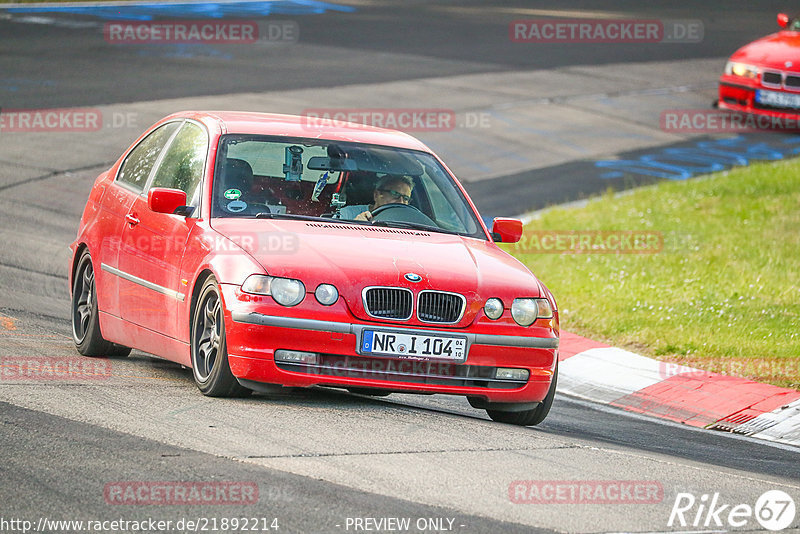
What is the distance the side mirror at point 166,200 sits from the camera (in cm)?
775

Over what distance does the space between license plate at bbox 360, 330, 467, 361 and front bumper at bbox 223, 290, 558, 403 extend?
0.03 m

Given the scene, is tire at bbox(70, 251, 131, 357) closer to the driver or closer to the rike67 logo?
the driver

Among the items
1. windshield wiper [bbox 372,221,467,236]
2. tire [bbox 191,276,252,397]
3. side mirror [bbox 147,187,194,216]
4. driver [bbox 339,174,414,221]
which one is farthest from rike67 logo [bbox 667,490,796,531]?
side mirror [bbox 147,187,194,216]

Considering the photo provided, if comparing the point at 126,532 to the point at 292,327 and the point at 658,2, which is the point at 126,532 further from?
the point at 658,2

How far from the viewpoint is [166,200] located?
25.5 feet

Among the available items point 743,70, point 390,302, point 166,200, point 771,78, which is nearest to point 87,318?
point 166,200

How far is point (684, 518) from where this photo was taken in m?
5.63

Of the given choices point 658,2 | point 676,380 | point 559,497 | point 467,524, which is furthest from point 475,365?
point 658,2

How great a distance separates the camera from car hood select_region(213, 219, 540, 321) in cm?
704

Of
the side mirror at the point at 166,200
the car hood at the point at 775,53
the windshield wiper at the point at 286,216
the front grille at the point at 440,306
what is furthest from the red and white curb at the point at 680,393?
the car hood at the point at 775,53

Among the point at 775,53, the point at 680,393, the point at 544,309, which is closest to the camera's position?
the point at 544,309

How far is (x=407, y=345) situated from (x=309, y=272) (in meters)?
0.63

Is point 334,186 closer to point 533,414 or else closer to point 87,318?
point 533,414

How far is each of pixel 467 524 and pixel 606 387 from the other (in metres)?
4.66
